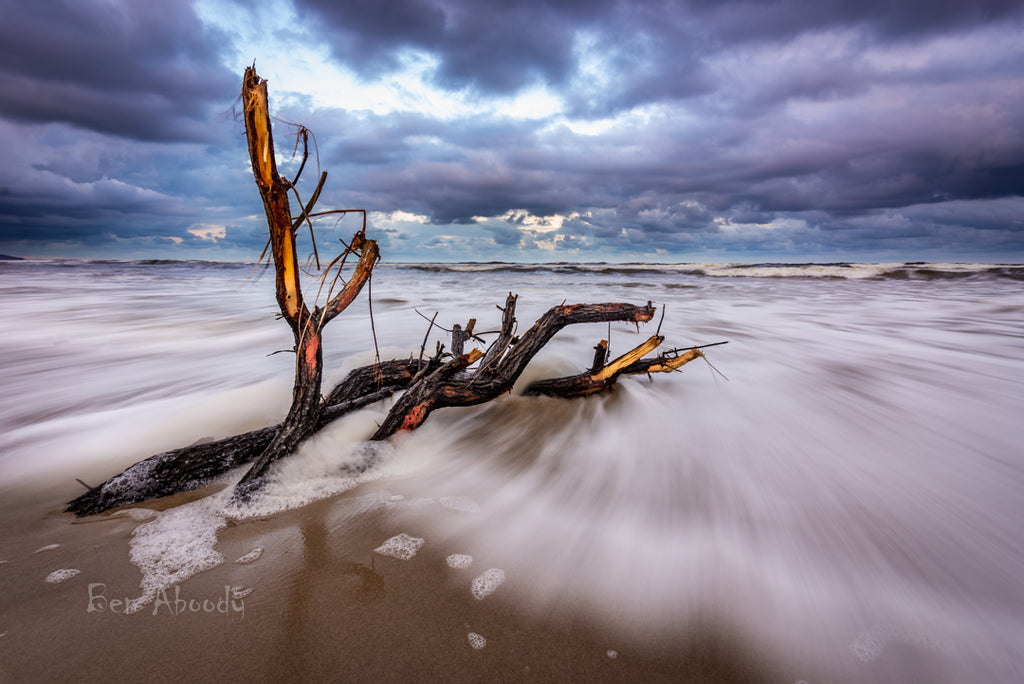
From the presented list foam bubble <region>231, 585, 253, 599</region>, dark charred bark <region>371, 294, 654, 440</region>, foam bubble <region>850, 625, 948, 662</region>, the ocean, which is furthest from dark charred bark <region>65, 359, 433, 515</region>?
foam bubble <region>850, 625, 948, 662</region>

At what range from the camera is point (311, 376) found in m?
2.38

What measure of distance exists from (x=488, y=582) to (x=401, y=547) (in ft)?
1.59

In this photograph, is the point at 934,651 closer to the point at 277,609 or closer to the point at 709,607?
the point at 709,607

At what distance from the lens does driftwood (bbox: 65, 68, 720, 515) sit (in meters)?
1.88

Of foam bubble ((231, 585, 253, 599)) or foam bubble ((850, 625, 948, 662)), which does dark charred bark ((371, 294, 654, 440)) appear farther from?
foam bubble ((850, 625, 948, 662))

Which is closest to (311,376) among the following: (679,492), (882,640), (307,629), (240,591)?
(240,591)

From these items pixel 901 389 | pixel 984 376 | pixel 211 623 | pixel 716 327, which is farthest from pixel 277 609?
pixel 716 327

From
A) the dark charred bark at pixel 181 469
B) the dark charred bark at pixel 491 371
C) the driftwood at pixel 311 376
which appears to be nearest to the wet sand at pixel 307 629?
the dark charred bark at pixel 181 469

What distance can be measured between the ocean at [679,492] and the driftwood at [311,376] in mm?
164

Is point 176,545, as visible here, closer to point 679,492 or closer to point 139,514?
point 139,514

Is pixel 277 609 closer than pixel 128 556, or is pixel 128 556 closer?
pixel 277 609

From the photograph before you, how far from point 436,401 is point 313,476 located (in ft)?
2.90

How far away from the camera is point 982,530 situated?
2.30 meters

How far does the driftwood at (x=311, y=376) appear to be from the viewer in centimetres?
188
